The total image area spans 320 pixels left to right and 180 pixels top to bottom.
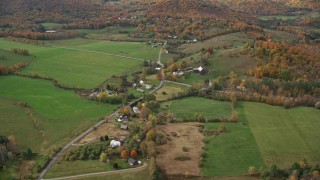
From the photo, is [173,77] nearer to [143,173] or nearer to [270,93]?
[270,93]

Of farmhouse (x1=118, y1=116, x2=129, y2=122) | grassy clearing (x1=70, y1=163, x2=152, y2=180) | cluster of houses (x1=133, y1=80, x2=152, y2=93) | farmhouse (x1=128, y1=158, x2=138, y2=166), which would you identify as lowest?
grassy clearing (x1=70, y1=163, x2=152, y2=180)

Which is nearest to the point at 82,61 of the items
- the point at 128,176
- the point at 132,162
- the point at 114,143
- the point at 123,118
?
the point at 123,118

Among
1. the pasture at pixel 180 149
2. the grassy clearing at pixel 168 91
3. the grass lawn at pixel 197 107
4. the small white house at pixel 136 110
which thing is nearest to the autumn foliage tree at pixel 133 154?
the pasture at pixel 180 149

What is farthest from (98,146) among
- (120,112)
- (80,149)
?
(120,112)

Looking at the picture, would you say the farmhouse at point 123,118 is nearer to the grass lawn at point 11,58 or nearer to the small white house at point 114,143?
the small white house at point 114,143

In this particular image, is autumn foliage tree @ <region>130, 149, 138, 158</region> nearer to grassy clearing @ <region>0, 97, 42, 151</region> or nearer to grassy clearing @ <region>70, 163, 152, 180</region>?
grassy clearing @ <region>70, 163, 152, 180</region>

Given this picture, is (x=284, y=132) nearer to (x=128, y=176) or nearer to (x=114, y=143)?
(x=114, y=143)

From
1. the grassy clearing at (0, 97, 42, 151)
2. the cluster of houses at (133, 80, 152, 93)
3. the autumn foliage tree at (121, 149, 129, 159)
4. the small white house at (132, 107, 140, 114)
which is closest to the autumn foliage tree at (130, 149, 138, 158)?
the autumn foliage tree at (121, 149, 129, 159)
